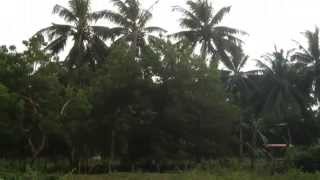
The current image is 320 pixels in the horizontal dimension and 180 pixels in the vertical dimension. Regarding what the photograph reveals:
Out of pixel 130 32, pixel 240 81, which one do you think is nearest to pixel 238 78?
pixel 240 81

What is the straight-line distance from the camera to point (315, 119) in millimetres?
56375

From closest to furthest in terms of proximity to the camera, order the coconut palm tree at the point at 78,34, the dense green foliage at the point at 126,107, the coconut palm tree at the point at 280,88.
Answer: the dense green foliage at the point at 126,107 → the coconut palm tree at the point at 78,34 → the coconut palm tree at the point at 280,88

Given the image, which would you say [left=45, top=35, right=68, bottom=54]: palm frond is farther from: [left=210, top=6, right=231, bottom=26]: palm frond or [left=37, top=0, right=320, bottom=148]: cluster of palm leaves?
[left=210, top=6, right=231, bottom=26]: palm frond

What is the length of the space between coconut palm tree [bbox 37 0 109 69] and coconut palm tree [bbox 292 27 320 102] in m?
19.9

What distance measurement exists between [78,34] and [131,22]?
401 cm

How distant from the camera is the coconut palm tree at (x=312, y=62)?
52.4 metres

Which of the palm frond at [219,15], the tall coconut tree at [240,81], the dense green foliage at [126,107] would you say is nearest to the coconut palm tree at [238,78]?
the tall coconut tree at [240,81]

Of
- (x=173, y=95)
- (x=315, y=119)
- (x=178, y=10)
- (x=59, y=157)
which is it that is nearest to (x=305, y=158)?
(x=173, y=95)

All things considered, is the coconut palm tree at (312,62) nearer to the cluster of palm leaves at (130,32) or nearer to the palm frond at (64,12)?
the cluster of palm leaves at (130,32)

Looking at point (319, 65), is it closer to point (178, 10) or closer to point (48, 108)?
point (178, 10)

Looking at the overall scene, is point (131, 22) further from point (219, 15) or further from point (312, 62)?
point (312, 62)

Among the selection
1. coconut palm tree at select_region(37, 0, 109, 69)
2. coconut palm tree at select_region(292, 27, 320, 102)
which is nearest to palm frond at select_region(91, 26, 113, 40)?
coconut palm tree at select_region(37, 0, 109, 69)

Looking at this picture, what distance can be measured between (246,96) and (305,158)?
22.9 metres

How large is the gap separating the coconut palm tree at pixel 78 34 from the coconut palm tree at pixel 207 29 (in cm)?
636
